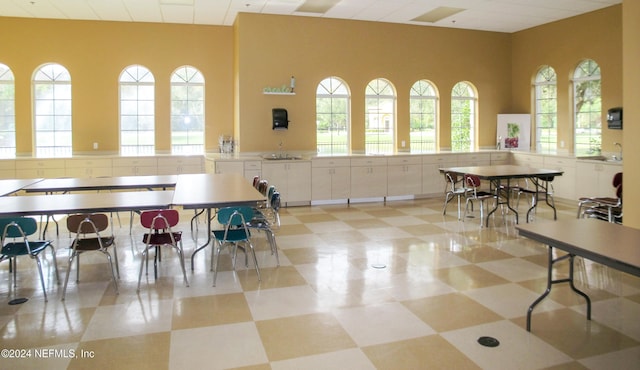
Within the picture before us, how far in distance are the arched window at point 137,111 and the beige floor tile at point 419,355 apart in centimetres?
832

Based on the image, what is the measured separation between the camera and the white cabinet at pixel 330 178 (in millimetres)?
9508

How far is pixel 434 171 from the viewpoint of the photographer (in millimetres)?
10398

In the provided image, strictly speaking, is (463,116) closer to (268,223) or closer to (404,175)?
(404,175)

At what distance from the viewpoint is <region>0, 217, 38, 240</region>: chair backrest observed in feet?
14.3

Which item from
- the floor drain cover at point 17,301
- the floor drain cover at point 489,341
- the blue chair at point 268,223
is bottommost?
the floor drain cover at point 489,341

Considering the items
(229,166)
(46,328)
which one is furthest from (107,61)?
(46,328)

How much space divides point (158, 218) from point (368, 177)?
575 cm

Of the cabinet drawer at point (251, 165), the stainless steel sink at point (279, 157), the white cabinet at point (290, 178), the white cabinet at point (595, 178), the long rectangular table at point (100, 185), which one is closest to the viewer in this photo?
the long rectangular table at point (100, 185)

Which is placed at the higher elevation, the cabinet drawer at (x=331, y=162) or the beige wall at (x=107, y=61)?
the beige wall at (x=107, y=61)

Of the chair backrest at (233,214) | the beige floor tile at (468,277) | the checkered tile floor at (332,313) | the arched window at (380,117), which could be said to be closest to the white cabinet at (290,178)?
the arched window at (380,117)

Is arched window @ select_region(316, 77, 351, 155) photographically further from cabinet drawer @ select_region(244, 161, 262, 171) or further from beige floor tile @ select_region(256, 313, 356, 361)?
beige floor tile @ select_region(256, 313, 356, 361)

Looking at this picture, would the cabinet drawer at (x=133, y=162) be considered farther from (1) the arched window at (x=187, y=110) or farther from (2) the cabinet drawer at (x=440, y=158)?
(2) the cabinet drawer at (x=440, y=158)

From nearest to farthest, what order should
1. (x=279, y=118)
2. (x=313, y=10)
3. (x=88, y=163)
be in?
(x=313, y=10) → (x=279, y=118) → (x=88, y=163)

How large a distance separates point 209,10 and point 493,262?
6.87 meters
